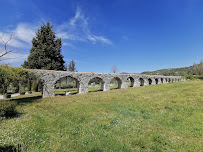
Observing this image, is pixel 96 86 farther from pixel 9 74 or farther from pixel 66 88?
pixel 9 74

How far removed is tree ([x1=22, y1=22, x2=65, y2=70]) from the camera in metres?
28.0

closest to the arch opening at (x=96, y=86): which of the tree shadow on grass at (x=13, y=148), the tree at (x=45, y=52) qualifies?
the tree at (x=45, y=52)

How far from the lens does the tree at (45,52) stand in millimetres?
28031

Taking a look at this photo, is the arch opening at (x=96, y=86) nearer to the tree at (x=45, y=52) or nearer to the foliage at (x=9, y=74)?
the tree at (x=45, y=52)

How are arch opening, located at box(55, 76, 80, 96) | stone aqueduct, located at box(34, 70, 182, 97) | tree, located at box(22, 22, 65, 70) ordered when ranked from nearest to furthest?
stone aqueduct, located at box(34, 70, 182, 97) → arch opening, located at box(55, 76, 80, 96) → tree, located at box(22, 22, 65, 70)

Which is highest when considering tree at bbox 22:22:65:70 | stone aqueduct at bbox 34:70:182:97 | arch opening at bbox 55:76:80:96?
tree at bbox 22:22:65:70

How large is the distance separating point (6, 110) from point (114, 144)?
868 cm

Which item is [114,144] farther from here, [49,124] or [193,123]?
[193,123]

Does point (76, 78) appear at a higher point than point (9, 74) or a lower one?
lower

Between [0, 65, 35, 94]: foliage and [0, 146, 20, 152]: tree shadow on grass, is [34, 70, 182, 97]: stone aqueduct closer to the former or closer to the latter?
[0, 65, 35, 94]: foliage

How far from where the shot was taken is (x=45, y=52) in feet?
94.5

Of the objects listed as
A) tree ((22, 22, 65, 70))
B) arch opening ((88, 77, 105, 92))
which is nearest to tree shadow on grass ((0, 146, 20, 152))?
arch opening ((88, 77, 105, 92))

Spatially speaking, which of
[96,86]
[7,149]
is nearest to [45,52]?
[96,86]

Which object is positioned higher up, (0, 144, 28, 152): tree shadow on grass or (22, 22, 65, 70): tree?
(22, 22, 65, 70): tree
